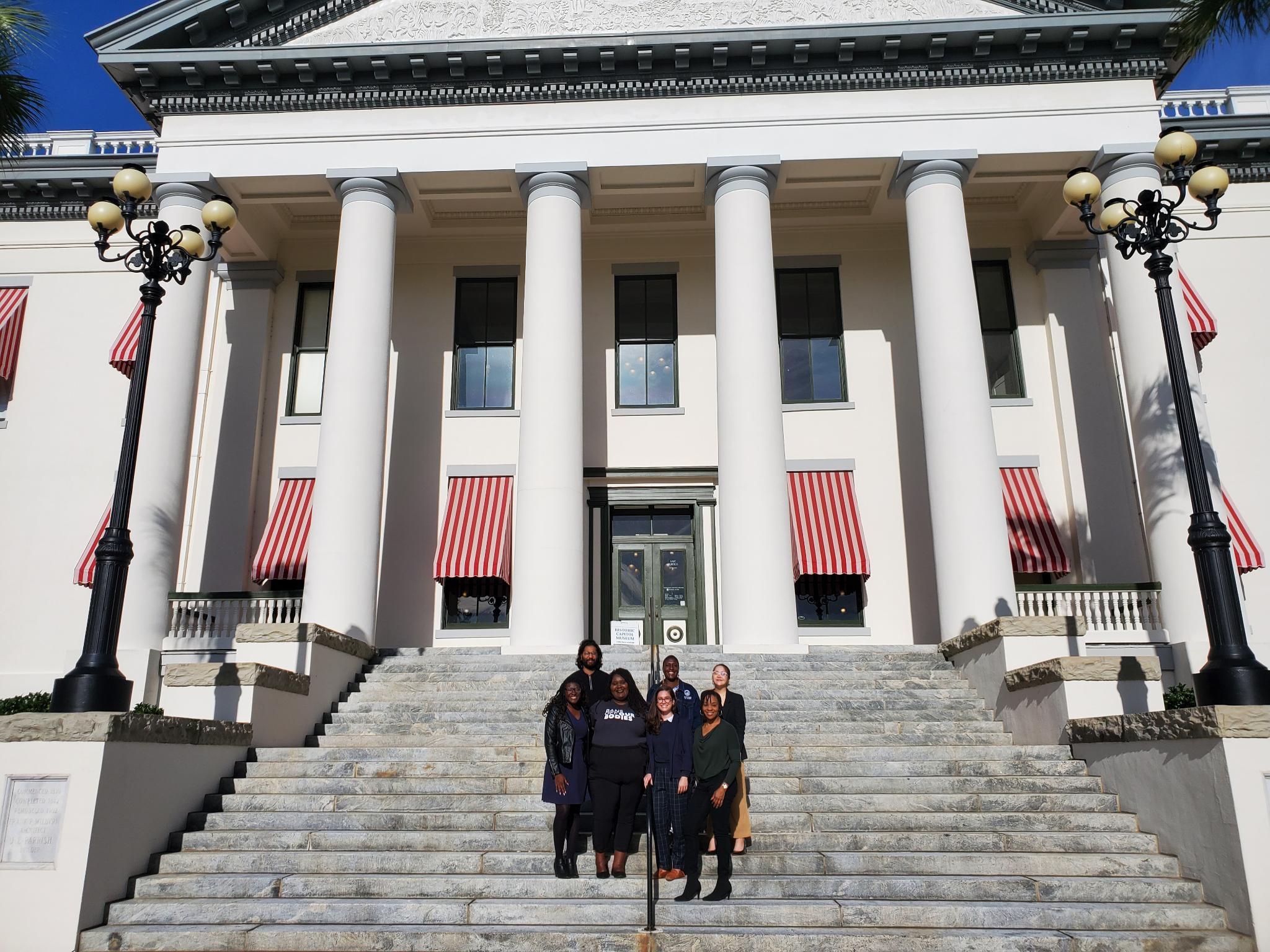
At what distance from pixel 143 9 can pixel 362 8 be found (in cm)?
374

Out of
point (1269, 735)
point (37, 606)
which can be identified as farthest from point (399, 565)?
point (1269, 735)

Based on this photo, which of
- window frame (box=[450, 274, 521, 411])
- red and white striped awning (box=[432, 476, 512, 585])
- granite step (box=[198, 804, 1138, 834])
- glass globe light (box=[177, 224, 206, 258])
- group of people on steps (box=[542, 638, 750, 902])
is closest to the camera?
group of people on steps (box=[542, 638, 750, 902])

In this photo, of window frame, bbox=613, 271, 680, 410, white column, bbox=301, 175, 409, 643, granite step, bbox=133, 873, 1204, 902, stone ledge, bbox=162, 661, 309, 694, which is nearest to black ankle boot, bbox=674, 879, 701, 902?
granite step, bbox=133, 873, 1204, 902

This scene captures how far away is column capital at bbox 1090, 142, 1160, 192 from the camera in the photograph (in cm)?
1758

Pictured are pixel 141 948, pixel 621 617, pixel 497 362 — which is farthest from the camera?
pixel 497 362

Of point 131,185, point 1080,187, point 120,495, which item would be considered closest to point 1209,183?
point 1080,187

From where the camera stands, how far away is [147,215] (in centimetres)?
2212

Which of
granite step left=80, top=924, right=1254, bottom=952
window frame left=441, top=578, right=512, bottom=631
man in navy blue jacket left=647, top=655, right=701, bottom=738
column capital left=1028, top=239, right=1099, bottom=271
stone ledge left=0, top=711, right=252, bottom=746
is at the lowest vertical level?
granite step left=80, top=924, right=1254, bottom=952

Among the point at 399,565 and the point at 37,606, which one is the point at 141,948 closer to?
the point at 399,565

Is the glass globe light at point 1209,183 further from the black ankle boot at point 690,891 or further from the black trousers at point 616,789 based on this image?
the black ankle boot at point 690,891

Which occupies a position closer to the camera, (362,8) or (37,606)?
(362,8)

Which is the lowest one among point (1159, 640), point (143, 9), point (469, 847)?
point (469, 847)

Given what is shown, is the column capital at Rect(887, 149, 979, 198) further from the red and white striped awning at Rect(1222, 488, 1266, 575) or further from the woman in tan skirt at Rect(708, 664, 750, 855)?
the woman in tan skirt at Rect(708, 664, 750, 855)

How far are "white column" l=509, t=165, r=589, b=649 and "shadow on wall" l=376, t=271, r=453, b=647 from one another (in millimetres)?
3957
